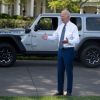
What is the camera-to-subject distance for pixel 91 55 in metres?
13.9

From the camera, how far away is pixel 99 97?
8.66m

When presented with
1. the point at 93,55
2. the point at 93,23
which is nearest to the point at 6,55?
the point at 93,55

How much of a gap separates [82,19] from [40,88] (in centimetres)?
452

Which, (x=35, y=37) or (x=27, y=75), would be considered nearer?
(x=27, y=75)

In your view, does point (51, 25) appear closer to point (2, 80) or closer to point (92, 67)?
point (92, 67)

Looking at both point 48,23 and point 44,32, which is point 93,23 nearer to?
point 48,23

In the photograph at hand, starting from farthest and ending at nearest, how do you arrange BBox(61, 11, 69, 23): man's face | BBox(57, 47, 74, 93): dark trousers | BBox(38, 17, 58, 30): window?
BBox(38, 17, 58, 30): window → BBox(57, 47, 74, 93): dark trousers → BBox(61, 11, 69, 23): man's face

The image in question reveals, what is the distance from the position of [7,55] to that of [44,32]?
1479mm

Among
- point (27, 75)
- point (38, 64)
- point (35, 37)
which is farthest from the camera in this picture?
point (38, 64)

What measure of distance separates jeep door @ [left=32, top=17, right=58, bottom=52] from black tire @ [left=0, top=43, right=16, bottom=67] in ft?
2.43

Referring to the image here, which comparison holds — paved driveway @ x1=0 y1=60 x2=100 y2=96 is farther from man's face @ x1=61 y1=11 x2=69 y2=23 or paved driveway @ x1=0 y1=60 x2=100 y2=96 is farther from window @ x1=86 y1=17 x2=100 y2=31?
man's face @ x1=61 y1=11 x2=69 y2=23

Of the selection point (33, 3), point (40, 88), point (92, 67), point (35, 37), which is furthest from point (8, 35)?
point (33, 3)

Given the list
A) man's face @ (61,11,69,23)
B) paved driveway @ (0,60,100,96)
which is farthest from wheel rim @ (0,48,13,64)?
man's face @ (61,11,69,23)

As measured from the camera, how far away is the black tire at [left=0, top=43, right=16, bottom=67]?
1359 cm
